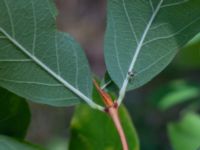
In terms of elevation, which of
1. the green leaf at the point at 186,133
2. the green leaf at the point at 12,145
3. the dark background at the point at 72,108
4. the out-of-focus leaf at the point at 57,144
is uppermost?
the green leaf at the point at 12,145

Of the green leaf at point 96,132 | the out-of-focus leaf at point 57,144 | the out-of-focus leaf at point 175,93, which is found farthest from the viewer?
the out-of-focus leaf at point 57,144

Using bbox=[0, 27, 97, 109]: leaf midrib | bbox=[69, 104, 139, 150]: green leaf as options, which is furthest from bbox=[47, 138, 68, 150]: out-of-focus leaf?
bbox=[0, 27, 97, 109]: leaf midrib

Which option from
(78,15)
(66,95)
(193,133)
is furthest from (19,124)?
(78,15)

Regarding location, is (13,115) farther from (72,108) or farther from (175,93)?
(72,108)

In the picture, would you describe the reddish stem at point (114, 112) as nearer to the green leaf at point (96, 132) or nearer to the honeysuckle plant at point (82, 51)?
the honeysuckle plant at point (82, 51)

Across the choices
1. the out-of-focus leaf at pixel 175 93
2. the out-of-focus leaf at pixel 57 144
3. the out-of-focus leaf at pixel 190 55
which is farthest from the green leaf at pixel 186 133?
the out-of-focus leaf at pixel 57 144

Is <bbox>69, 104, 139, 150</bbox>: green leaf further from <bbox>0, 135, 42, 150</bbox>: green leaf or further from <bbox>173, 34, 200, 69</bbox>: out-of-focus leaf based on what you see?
<bbox>173, 34, 200, 69</bbox>: out-of-focus leaf
